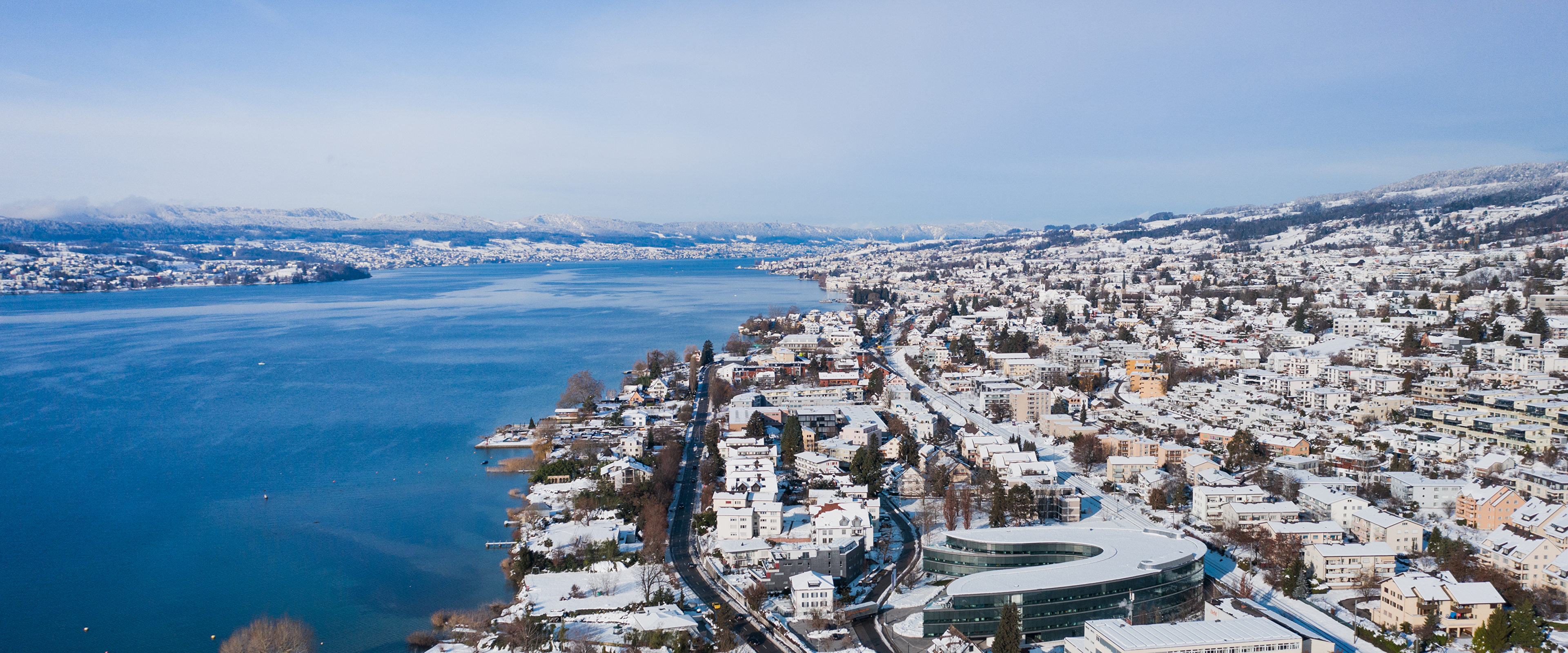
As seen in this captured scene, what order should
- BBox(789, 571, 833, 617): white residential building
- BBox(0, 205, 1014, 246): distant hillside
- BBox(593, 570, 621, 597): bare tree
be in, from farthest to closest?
BBox(0, 205, 1014, 246): distant hillside < BBox(593, 570, 621, 597): bare tree < BBox(789, 571, 833, 617): white residential building

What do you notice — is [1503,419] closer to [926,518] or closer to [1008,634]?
[926,518]

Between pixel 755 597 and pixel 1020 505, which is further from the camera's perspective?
pixel 1020 505

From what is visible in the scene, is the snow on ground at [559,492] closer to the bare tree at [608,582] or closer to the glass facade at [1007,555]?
the bare tree at [608,582]

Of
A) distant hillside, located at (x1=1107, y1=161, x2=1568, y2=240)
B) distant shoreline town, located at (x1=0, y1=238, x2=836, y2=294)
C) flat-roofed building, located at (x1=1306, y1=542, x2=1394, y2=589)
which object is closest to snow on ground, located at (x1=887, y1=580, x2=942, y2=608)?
flat-roofed building, located at (x1=1306, y1=542, x2=1394, y2=589)

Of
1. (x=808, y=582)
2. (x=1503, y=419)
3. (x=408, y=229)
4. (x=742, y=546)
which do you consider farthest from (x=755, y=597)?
(x=408, y=229)

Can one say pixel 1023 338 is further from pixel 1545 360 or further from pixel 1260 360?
pixel 1545 360

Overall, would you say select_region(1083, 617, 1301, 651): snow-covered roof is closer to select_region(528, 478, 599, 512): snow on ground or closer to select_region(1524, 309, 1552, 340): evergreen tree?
select_region(528, 478, 599, 512): snow on ground

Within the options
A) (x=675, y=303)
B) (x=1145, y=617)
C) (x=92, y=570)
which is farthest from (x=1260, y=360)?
(x=675, y=303)
